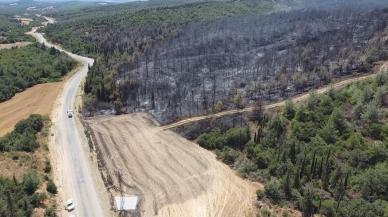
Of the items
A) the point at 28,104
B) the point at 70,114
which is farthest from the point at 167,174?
the point at 28,104

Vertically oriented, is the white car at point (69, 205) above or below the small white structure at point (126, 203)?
above

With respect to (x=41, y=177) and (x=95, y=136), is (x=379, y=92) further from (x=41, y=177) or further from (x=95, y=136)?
(x=41, y=177)

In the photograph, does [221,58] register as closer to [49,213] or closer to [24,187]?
[24,187]

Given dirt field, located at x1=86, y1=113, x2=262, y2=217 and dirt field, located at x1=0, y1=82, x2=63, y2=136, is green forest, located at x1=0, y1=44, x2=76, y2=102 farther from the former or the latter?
dirt field, located at x1=86, y1=113, x2=262, y2=217

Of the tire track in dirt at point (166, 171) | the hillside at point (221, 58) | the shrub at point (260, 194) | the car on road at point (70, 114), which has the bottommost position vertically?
the shrub at point (260, 194)

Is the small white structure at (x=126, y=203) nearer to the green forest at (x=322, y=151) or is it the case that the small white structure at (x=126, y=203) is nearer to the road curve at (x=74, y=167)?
the road curve at (x=74, y=167)

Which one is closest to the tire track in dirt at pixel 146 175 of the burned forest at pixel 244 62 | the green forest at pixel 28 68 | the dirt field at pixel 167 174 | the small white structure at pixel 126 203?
the dirt field at pixel 167 174
